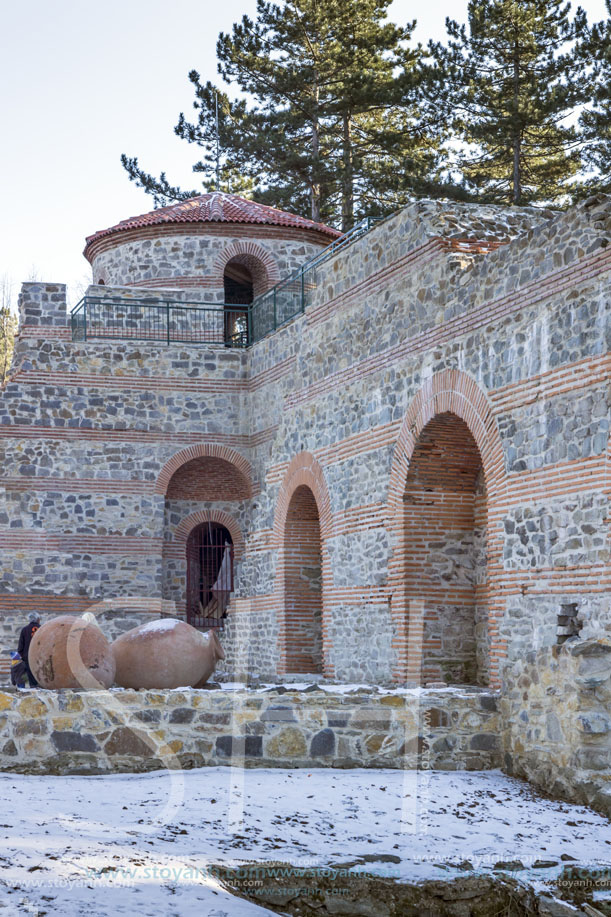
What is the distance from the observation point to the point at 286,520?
16.6 m

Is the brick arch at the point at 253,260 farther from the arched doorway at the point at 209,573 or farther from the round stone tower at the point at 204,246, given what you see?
the arched doorway at the point at 209,573

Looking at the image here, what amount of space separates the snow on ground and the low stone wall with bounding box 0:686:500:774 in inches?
6.9

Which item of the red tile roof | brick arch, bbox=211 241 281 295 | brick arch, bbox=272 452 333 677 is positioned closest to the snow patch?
brick arch, bbox=272 452 333 677

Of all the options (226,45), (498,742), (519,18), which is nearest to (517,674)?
(498,742)

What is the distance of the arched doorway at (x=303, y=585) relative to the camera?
53.7 feet

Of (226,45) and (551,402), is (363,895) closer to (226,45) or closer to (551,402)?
(551,402)

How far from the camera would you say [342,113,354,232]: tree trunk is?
28773mm

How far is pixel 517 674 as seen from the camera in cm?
968

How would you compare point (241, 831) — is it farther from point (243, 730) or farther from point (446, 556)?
point (446, 556)

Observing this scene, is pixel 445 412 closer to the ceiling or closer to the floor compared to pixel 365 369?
closer to the floor

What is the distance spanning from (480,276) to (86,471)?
28.0 ft

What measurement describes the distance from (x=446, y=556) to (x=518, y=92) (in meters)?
16.6

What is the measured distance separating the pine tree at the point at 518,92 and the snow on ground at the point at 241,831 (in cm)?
1933

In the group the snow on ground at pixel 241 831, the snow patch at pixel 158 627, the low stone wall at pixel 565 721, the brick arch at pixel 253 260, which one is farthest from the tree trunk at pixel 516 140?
the snow on ground at pixel 241 831
